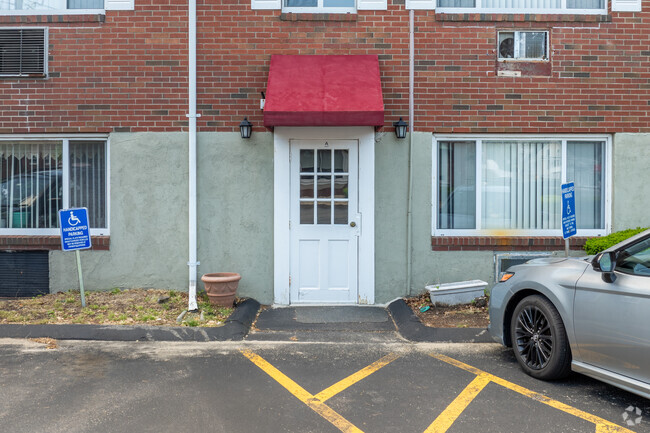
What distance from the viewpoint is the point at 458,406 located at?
4254 mm

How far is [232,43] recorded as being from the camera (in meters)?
7.83

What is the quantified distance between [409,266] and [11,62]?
21.2 ft

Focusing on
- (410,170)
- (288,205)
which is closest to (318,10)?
(410,170)

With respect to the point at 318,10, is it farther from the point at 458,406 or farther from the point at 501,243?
the point at 458,406

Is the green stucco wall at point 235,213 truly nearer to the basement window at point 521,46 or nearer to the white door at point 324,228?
the white door at point 324,228

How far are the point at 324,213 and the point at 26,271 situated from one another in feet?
14.6

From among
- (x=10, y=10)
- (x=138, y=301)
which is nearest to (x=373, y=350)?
(x=138, y=301)

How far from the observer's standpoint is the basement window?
7.89m

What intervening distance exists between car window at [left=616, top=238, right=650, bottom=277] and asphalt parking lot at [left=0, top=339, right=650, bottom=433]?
41.9 inches

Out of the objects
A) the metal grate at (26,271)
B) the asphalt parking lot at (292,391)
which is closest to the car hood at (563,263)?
the asphalt parking lot at (292,391)

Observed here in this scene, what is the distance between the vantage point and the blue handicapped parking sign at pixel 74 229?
7090mm

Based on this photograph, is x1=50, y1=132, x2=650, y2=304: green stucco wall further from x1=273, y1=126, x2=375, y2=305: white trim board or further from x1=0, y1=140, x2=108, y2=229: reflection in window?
x1=0, y1=140, x2=108, y2=229: reflection in window

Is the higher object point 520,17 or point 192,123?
point 520,17

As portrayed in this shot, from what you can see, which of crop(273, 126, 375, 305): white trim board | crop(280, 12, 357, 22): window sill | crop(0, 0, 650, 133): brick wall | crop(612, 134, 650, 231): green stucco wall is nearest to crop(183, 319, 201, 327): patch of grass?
crop(273, 126, 375, 305): white trim board
